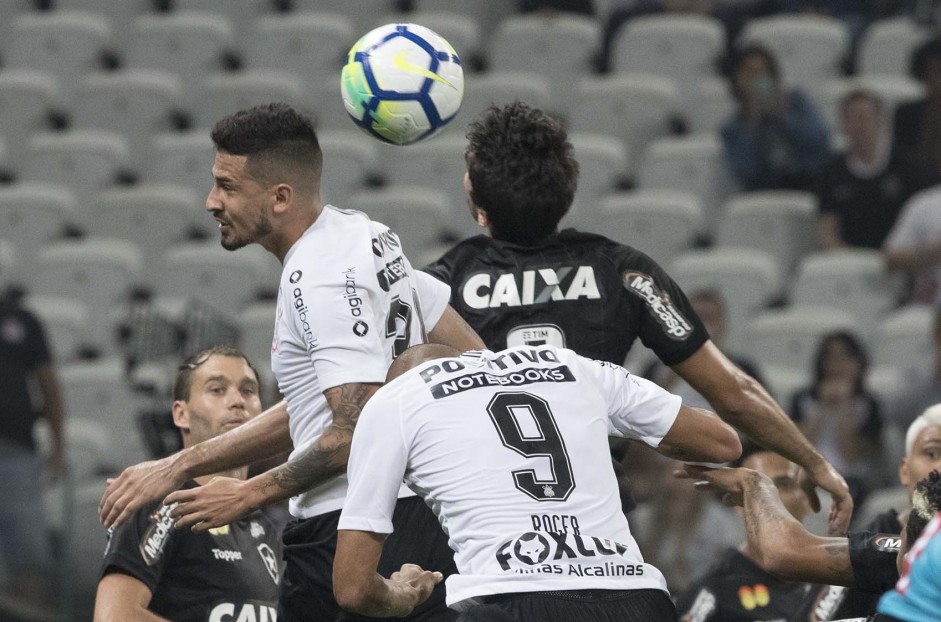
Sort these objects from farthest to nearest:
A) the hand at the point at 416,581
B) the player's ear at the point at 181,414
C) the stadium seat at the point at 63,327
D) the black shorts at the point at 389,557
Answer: the stadium seat at the point at 63,327
the player's ear at the point at 181,414
the black shorts at the point at 389,557
the hand at the point at 416,581

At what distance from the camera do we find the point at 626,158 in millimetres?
11617

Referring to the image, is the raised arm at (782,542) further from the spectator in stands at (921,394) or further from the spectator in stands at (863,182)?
the spectator in stands at (863,182)

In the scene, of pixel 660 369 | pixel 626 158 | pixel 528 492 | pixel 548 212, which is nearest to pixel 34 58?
pixel 626 158

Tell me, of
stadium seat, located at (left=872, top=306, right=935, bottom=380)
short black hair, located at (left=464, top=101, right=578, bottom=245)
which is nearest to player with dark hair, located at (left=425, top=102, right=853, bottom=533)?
short black hair, located at (left=464, top=101, right=578, bottom=245)

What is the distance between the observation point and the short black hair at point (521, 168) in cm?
519

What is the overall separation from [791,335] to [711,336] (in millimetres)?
1182

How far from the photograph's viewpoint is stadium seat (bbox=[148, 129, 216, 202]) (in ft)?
38.9

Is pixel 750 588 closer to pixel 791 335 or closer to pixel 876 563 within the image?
pixel 876 563

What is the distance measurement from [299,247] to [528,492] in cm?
107

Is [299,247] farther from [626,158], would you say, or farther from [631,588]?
[626,158]

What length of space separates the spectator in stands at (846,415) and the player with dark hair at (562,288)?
3.70 metres

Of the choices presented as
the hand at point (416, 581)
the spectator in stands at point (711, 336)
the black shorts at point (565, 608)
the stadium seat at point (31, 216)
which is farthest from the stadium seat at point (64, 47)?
the black shorts at point (565, 608)

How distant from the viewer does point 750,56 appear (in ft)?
34.9

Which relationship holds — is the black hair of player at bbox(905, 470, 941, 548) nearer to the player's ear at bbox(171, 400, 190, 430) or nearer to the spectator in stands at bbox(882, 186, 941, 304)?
the player's ear at bbox(171, 400, 190, 430)
